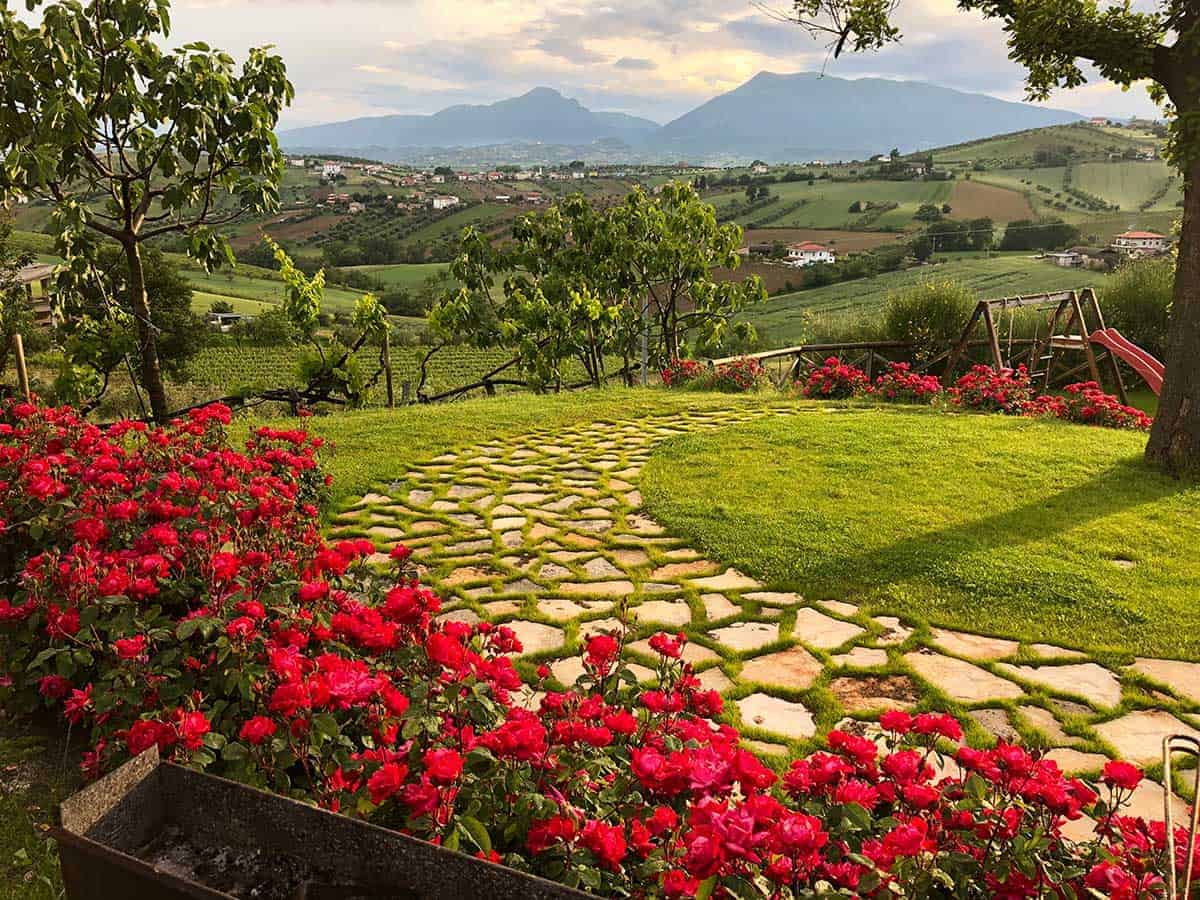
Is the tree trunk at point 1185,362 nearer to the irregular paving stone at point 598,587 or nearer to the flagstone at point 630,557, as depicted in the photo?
the flagstone at point 630,557

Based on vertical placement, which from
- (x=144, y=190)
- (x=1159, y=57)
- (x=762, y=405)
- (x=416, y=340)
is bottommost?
(x=416, y=340)

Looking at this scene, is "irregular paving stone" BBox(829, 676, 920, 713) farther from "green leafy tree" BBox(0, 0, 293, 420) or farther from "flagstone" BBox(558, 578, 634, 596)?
"green leafy tree" BBox(0, 0, 293, 420)

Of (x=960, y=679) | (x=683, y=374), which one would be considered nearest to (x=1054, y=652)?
(x=960, y=679)

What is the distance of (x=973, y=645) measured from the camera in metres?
3.65

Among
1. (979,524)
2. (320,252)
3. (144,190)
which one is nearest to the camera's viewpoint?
(979,524)

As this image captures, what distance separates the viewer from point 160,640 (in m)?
2.20

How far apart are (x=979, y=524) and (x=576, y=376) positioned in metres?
17.2

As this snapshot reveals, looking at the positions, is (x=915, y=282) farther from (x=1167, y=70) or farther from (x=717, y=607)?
(x=717, y=607)

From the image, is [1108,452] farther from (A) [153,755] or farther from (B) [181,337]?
(B) [181,337]

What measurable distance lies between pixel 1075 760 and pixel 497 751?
2.26 metres

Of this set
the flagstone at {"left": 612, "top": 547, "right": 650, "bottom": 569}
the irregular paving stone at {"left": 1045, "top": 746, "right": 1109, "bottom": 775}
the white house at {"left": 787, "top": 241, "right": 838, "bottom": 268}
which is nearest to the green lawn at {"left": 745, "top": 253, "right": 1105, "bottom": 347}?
the white house at {"left": 787, "top": 241, "right": 838, "bottom": 268}

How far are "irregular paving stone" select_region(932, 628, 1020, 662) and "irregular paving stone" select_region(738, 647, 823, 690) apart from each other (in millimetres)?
663

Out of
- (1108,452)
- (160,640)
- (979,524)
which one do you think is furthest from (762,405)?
(160,640)

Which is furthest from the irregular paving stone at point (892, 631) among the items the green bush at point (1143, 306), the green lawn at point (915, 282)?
the green lawn at point (915, 282)
